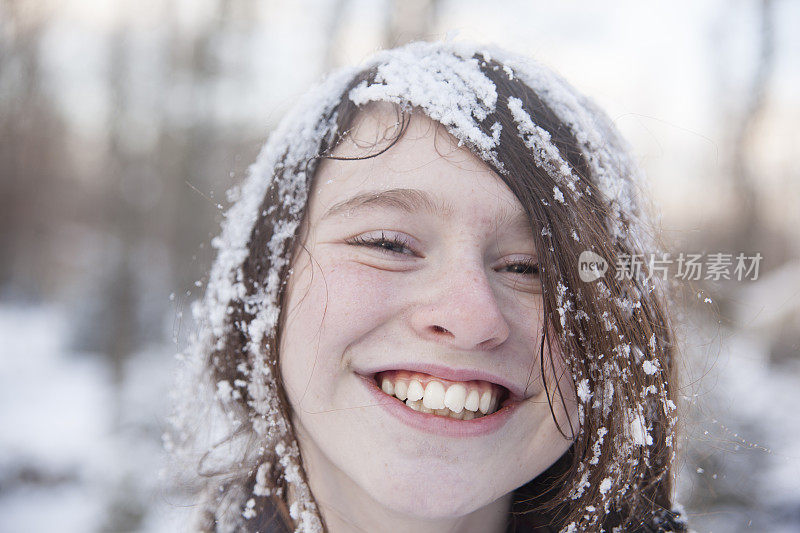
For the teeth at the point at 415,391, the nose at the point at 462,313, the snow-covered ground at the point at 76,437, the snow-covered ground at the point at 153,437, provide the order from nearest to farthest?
the nose at the point at 462,313 < the teeth at the point at 415,391 < the snow-covered ground at the point at 153,437 < the snow-covered ground at the point at 76,437

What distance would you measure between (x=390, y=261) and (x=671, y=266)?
0.90 meters

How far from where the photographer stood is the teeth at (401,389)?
4.05 ft

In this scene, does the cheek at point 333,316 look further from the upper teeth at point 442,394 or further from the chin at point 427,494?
the chin at point 427,494

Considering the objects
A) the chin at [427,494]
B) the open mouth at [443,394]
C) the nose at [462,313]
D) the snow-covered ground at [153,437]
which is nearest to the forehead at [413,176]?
the nose at [462,313]

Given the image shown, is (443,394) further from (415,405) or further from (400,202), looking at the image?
(400,202)

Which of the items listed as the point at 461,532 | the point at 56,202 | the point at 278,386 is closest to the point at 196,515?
the point at 278,386

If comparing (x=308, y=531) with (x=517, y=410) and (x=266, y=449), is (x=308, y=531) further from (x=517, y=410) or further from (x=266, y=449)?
(x=517, y=410)

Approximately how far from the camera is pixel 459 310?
43.5 inches

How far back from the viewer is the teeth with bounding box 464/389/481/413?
1.20 metres

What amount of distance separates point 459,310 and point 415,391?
0.24 m

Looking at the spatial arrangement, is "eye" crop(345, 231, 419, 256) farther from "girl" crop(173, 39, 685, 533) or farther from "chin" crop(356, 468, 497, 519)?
"chin" crop(356, 468, 497, 519)

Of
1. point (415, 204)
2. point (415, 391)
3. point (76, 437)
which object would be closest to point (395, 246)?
point (415, 204)

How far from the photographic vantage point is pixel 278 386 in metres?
1.44

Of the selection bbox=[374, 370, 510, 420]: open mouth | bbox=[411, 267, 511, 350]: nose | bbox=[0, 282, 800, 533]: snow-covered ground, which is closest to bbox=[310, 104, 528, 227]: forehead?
bbox=[411, 267, 511, 350]: nose
